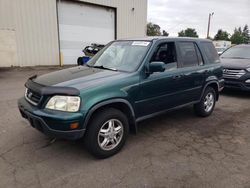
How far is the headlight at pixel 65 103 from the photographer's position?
9.30 ft

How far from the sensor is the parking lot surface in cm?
278

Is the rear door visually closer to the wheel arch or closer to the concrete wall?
the wheel arch

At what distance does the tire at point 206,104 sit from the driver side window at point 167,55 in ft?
4.63

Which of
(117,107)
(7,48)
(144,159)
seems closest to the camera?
(144,159)

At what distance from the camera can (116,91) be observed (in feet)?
10.5

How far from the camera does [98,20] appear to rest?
659 inches

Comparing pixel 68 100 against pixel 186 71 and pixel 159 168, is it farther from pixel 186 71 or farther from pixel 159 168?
pixel 186 71

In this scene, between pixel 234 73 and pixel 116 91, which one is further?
pixel 234 73

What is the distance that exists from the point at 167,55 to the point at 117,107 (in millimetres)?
1558

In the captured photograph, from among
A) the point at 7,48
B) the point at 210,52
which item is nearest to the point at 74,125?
the point at 210,52

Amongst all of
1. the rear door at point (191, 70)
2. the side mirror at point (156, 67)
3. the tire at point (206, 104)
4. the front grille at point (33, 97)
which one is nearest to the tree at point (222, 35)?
the tire at point (206, 104)

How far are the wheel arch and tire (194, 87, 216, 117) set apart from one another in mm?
2188

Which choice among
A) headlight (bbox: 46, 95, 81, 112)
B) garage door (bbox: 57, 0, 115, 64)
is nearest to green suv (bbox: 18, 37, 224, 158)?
headlight (bbox: 46, 95, 81, 112)

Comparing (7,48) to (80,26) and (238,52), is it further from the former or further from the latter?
(238,52)
